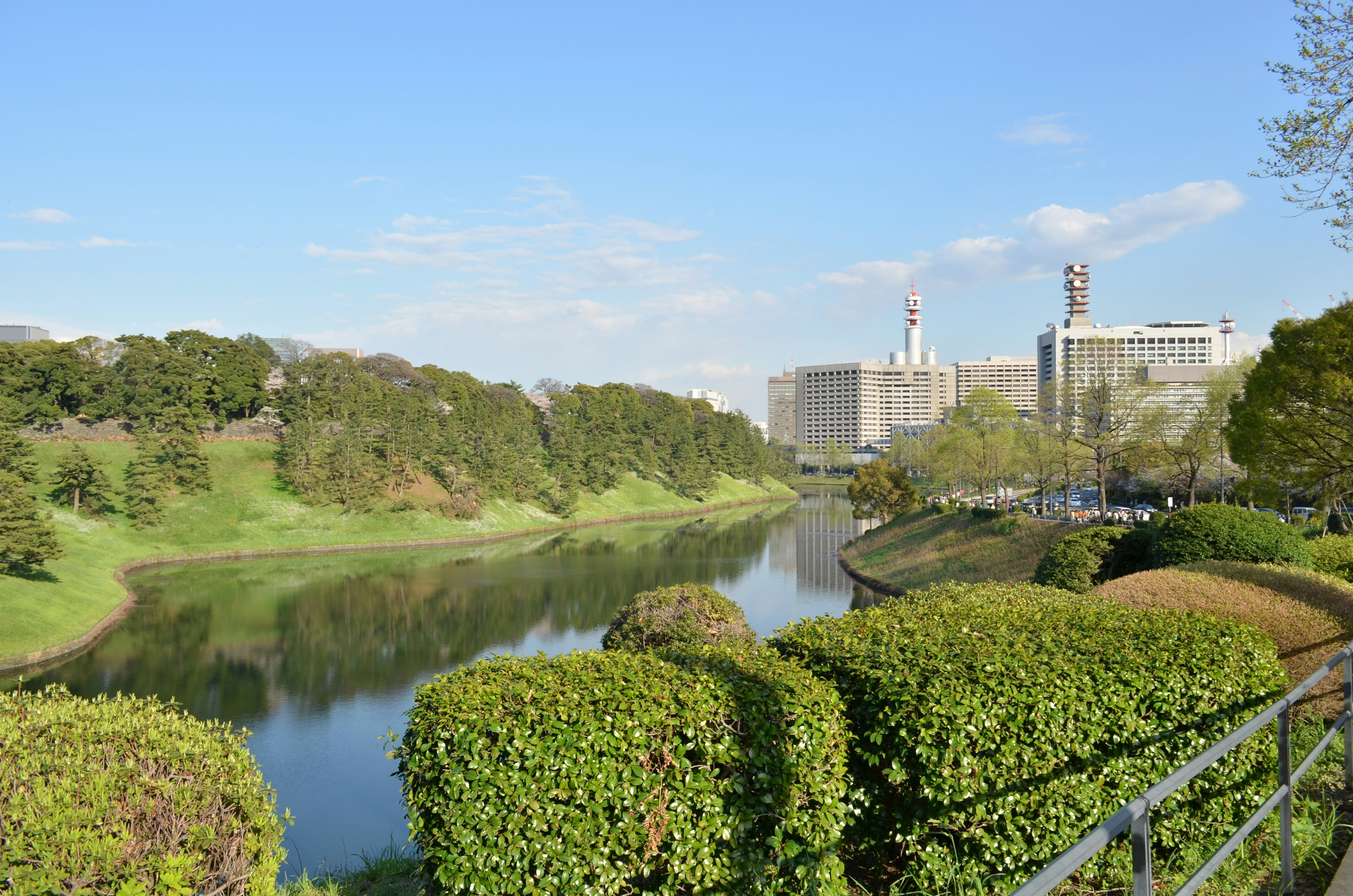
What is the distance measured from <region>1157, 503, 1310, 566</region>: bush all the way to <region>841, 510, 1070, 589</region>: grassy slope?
11750 millimetres

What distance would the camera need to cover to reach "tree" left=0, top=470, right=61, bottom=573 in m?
26.8

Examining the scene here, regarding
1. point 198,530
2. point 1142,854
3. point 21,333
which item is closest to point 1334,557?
point 1142,854

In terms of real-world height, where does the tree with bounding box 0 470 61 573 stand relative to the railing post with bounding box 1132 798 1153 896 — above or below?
below

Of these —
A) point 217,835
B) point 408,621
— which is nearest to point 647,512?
point 408,621

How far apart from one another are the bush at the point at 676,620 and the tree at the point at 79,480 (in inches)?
1568

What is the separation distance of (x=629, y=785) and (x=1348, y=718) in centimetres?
427

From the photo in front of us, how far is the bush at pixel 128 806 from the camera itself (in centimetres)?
527

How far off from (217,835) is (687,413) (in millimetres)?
96371

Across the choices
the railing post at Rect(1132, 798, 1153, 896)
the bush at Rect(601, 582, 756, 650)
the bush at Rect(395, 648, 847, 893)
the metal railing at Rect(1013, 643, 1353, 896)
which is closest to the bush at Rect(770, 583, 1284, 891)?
the bush at Rect(395, 648, 847, 893)

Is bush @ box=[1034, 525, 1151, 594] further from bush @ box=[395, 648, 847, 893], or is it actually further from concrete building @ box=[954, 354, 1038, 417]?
concrete building @ box=[954, 354, 1038, 417]

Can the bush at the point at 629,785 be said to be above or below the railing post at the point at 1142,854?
below

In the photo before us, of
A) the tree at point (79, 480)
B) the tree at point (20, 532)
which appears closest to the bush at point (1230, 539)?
the tree at point (20, 532)

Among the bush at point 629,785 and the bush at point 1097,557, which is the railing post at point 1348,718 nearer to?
the bush at point 629,785

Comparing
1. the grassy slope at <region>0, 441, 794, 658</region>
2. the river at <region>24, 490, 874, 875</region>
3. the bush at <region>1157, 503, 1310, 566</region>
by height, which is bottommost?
the river at <region>24, 490, 874, 875</region>
